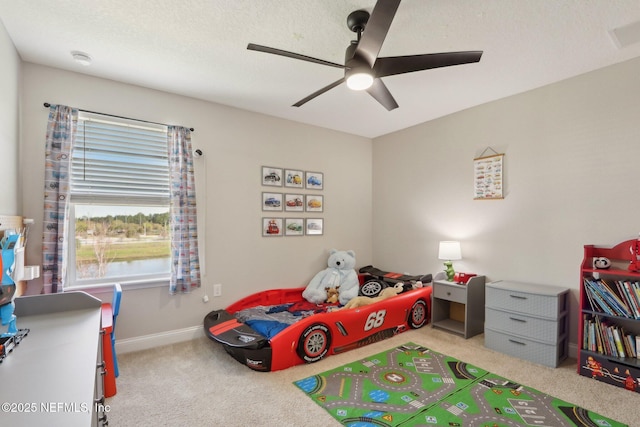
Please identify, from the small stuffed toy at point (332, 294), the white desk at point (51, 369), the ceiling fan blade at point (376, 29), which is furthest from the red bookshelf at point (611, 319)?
the white desk at point (51, 369)

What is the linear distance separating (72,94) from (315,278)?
10.1 ft

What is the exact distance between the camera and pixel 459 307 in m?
3.66

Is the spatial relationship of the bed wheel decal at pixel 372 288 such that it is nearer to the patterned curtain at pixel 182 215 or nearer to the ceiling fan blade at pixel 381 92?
the patterned curtain at pixel 182 215

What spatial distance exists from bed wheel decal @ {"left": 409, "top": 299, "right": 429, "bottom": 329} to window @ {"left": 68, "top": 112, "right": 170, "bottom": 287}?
8.65ft

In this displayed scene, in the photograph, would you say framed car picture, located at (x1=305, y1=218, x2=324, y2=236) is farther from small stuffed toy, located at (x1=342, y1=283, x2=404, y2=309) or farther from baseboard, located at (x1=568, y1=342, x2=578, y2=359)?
baseboard, located at (x1=568, y1=342, x2=578, y2=359)

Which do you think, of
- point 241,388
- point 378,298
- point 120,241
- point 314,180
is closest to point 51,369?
point 241,388

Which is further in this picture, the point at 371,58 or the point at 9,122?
the point at 9,122

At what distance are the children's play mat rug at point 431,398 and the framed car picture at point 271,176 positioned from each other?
7.13 ft

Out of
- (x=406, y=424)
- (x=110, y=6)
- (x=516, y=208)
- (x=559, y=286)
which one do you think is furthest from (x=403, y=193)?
(x=110, y=6)

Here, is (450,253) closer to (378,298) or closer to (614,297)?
(378,298)

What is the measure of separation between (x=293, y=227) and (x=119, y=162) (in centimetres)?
198

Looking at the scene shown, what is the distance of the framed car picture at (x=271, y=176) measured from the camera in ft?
12.4

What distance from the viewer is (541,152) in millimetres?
3031

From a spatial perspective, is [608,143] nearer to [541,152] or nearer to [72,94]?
[541,152]
